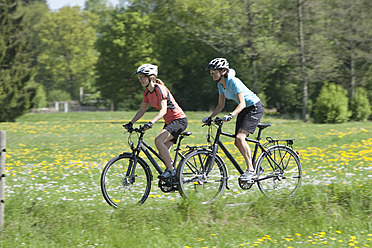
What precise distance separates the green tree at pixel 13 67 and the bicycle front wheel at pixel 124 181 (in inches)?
1098

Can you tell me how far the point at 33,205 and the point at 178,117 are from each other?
223 cm

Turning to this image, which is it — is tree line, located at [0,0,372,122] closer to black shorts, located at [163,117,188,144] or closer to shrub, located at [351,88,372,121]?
shrub, located at [351,88,372,121]

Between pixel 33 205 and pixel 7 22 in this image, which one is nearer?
pixel 33 205

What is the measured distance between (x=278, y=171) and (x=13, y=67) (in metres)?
30.2

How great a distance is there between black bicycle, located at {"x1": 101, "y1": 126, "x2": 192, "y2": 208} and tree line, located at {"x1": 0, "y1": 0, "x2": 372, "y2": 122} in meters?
21.7

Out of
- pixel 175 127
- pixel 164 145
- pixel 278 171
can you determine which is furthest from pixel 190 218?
pixel 278 171

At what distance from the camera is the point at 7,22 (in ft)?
113

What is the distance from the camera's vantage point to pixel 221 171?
7219 millimetres

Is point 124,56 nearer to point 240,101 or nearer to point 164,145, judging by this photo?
point 164,145

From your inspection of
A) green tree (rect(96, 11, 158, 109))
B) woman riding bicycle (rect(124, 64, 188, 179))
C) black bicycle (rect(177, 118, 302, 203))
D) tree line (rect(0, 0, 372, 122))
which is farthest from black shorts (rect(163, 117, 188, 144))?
green tree (rect(96, 11, 158, 109))

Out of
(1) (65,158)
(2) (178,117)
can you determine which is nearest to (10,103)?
(1) (65,158)

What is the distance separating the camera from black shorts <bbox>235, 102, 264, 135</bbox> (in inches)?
286

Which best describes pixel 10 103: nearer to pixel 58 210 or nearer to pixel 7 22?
pixel 7 22

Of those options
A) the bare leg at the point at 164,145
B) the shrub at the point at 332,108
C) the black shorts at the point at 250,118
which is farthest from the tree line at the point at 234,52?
the bare leg at the point at 164,145
